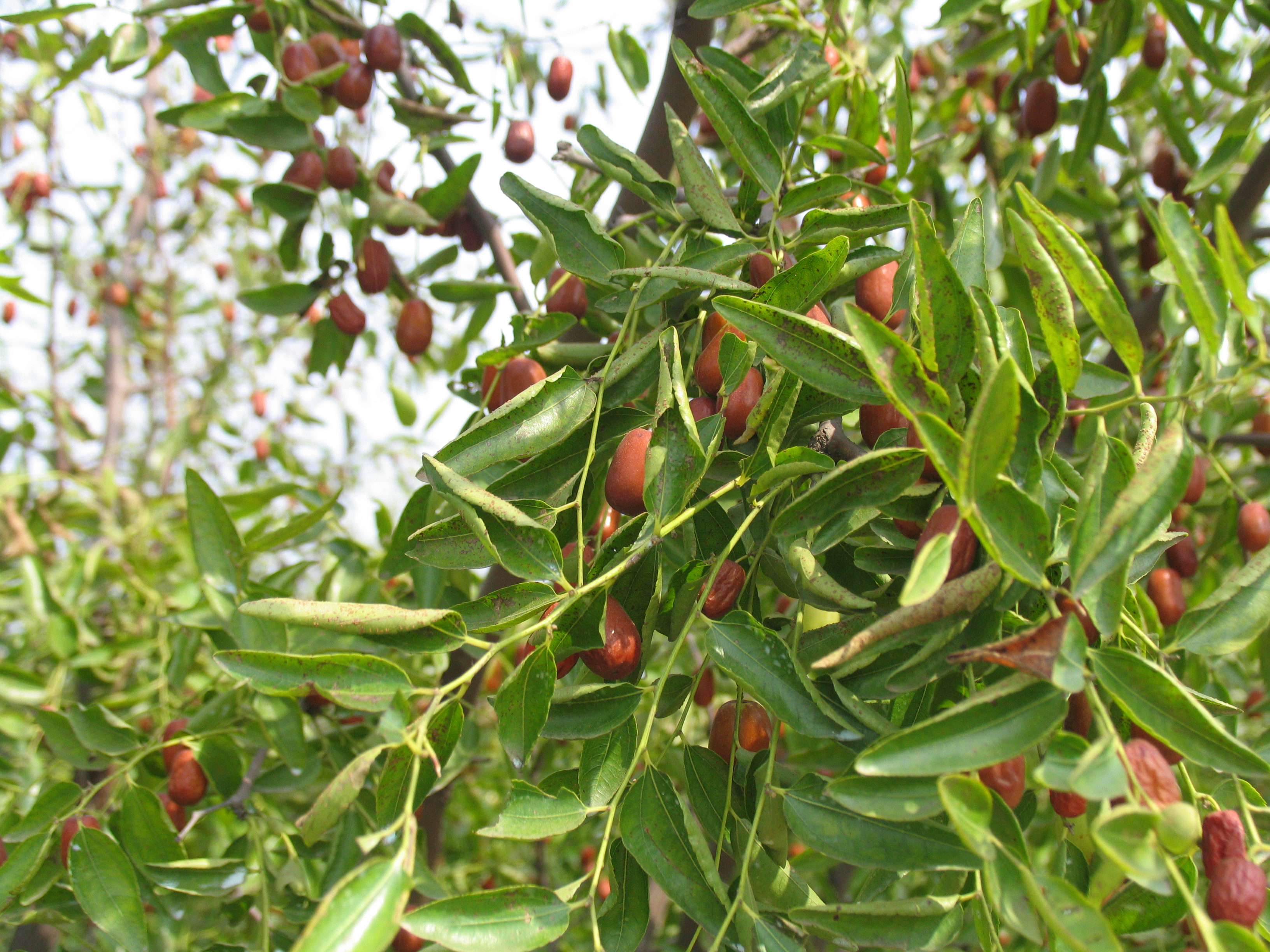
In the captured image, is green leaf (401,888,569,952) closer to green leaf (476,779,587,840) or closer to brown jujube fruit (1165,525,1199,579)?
green leaf (476,779,587,840)

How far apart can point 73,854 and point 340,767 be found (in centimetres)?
37

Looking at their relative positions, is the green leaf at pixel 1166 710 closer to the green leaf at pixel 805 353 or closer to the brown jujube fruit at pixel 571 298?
the green leaf at pixel 805 353

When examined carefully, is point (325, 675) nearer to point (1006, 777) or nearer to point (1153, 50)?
point (1006, 777)

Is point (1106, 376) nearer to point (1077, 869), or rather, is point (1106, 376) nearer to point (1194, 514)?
point (1077, 869)

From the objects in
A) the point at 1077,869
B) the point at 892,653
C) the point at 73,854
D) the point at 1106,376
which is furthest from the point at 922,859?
the point at 73,854

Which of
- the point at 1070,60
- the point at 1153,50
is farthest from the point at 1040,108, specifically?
the point at 1153,50

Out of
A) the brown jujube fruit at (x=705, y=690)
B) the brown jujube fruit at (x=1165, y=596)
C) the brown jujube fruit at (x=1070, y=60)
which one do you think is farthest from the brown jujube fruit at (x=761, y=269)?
the brown jujube fruit at (x=1070, y=60)

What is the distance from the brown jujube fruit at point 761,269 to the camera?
96 centimetres

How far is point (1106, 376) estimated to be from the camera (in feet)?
3.04

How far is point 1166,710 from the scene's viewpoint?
0.57 metres

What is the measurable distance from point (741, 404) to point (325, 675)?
45 centimetres

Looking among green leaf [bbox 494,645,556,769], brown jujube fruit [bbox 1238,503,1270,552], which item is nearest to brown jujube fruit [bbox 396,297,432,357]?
green leaf [bbox 494,645,556,769]

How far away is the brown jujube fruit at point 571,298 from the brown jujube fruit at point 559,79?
912 mm

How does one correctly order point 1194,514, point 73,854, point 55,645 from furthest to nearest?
point 1194,514 < point 55,645 < point 73,854
